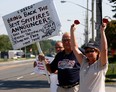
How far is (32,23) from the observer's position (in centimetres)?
812

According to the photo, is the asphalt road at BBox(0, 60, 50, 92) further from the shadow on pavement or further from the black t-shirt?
the black t-shirt

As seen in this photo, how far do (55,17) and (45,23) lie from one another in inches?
9.0

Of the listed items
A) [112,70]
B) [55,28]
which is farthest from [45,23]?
[112,70]

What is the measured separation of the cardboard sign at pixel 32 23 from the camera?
26.4 feet

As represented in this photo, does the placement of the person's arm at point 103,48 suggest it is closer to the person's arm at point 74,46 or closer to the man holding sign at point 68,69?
the person's arm at point 74,46

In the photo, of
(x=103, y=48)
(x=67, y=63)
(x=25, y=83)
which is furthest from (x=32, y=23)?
(x=25, y=83)

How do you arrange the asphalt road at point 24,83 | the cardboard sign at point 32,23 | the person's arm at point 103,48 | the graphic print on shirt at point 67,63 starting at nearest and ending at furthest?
the person's arm at point 103,48 < the graphic print on shirt at point 67,63 < the cardboard sign at point 32,23 < the asphalt road at point 24,83

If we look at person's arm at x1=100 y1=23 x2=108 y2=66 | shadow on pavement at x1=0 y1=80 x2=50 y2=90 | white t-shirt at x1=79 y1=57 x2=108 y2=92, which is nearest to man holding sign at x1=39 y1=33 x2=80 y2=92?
white t-shirt at x1=79 y1=57 x2=108 y2=92

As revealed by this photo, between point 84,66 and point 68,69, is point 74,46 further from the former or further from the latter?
point 68,69

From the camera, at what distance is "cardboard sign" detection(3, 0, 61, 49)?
804 cm

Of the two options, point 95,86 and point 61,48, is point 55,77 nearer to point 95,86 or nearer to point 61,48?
point 61,48

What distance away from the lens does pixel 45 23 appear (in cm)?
814

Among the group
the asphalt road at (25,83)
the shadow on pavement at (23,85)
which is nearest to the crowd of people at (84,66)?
the asphalt road at (25,83)

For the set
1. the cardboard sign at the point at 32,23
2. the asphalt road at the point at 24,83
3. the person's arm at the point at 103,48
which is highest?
the cardboard sign at the point at 32,23
